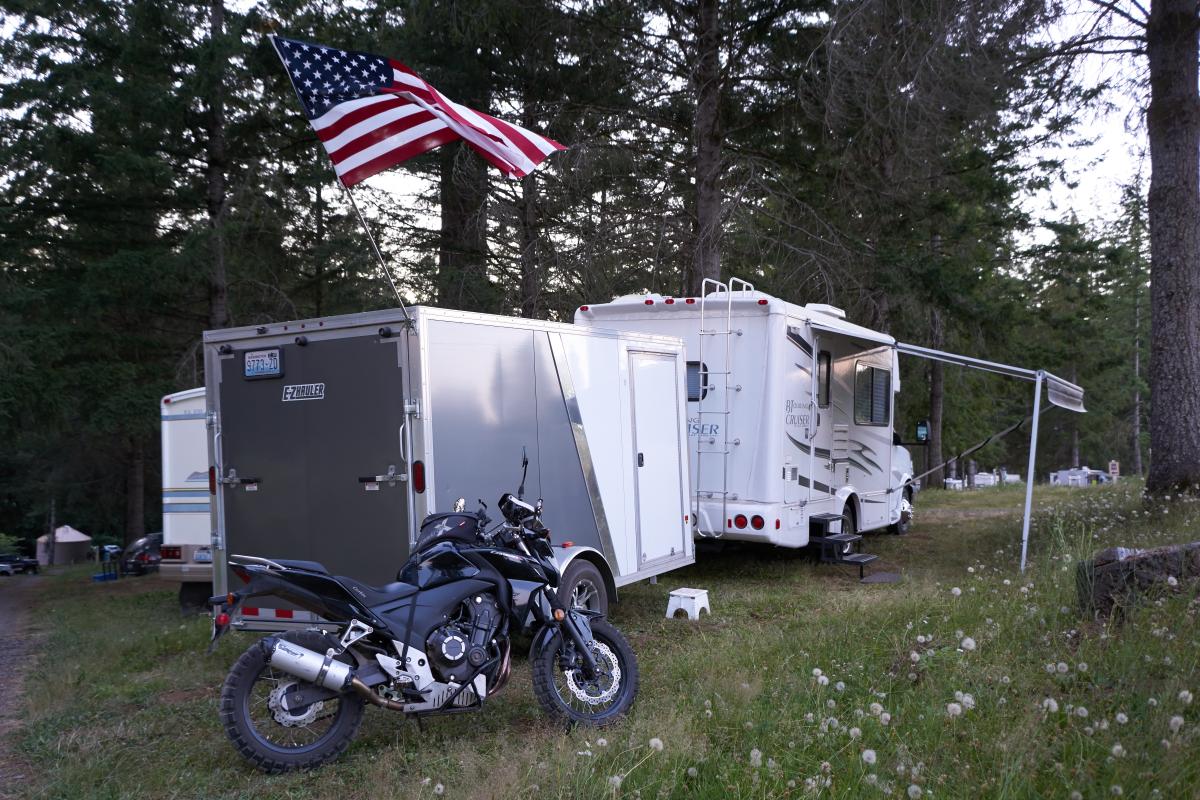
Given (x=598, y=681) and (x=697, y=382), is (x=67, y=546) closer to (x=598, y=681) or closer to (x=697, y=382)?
(x=697, y=382)

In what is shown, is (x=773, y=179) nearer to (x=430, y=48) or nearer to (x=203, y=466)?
(x=430, y=48)

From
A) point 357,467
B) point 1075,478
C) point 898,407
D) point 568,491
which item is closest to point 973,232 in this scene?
point 898,407

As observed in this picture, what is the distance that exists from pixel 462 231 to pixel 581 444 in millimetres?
9583

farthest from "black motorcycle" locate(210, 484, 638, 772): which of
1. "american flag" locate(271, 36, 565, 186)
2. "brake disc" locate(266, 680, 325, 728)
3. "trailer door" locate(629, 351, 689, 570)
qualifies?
"american flag" locate(271, 36, 565, 186)

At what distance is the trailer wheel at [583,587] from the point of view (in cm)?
645

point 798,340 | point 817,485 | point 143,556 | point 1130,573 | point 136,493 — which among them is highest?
point 798,340

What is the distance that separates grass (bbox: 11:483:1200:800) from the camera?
11.5 ft

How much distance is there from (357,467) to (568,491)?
161 centimetres

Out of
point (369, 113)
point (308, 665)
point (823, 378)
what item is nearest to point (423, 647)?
point (308, 665)

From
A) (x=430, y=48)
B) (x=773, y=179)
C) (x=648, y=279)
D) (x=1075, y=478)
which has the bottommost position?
(x=1075, y=478)

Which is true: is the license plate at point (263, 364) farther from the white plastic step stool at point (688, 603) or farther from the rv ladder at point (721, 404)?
the rv ladder at point (721, 404)

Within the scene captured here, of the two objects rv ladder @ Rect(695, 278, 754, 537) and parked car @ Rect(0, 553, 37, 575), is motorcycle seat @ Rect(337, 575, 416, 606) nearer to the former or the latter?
rv ladder @ Rect(695, 278, 754, 537)

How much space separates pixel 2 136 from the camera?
1430 centimetres

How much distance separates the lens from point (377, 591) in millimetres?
4668
